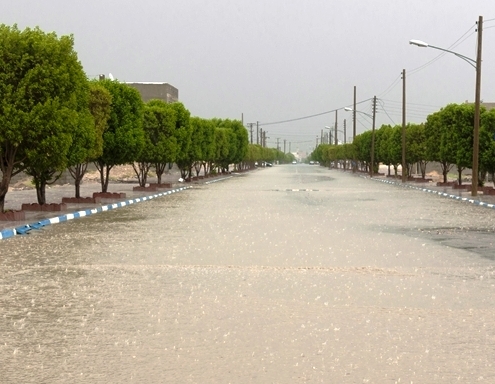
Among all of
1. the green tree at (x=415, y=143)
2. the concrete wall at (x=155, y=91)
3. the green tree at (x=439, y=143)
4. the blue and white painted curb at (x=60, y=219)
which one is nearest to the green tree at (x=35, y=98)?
the blue and white painted curb at (x=60, y=219)

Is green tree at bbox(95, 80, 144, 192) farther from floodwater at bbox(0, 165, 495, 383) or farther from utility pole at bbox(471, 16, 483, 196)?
floodwater at bbox(0, 165, 495, 383)

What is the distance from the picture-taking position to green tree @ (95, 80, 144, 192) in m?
34.2

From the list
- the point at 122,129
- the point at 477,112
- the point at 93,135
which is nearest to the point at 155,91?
the point at 477,112

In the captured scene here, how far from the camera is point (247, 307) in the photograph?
9.18m

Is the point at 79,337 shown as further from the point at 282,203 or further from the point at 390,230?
the point at 282,203

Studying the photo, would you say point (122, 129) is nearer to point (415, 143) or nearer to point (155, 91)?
point (415, 143)

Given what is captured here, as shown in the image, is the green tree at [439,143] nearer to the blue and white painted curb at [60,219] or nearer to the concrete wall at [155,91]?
the blue and white painted curb at [60,219]

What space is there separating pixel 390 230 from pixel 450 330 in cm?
1159

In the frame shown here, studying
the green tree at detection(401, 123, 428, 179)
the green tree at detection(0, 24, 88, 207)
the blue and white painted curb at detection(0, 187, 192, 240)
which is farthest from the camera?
the green tree at detection(401, 123, 428, 179)

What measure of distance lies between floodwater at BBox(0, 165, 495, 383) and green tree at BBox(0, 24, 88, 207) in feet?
15.0

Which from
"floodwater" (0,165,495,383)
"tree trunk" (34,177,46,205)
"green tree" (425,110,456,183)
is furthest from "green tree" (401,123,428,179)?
"floodwater" (0,165,495,383)

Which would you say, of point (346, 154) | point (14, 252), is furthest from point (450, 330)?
point (346, 154)

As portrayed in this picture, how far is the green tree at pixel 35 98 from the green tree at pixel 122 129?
1064 cm

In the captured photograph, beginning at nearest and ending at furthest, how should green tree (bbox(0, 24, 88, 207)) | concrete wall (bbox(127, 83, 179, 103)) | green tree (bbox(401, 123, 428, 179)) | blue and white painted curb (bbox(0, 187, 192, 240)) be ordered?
1. blue and white painted curb (bbox(0, 187, 192, 240))
2. green tree (bbox(0, 24, 88, 207))
3. green tree (bbox(401, 123, 428, 179))
4. concrete wall (bbox(127, 83, 179, 103))
